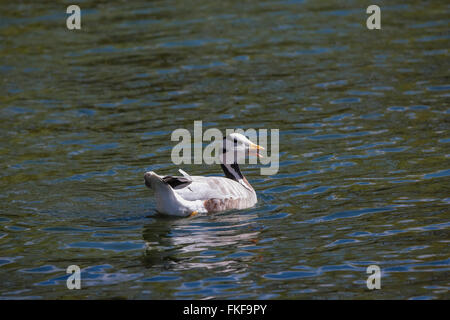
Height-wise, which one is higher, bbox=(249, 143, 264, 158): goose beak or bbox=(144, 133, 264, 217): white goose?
bbox=(249, 143, 264, 158): goose beak

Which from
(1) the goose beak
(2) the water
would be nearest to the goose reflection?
(2) the water

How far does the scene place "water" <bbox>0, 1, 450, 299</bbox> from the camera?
1005 cm

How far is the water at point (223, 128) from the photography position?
10.0 metres

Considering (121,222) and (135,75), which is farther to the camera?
(135,75)

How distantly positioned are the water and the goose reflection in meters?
0.04

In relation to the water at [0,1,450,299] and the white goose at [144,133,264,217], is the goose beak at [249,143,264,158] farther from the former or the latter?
the water at [0,1,450,299]

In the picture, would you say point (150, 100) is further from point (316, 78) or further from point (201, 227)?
point (201, 227)

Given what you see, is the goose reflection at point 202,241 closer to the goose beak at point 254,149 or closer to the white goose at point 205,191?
the white goose at point 205,191

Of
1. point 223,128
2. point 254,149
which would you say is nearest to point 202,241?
point 254,149

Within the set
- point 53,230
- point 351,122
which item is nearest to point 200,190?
point 53,230

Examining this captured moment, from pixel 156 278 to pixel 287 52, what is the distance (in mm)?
12358

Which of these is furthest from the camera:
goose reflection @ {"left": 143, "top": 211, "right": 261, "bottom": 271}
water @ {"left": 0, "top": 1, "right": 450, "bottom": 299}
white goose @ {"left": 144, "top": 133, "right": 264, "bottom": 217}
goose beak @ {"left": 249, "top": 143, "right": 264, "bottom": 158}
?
goose beak @ {"left": 249, "top": 143, "right": 264, "bottom": 158}

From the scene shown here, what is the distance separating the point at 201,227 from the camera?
11781mm
